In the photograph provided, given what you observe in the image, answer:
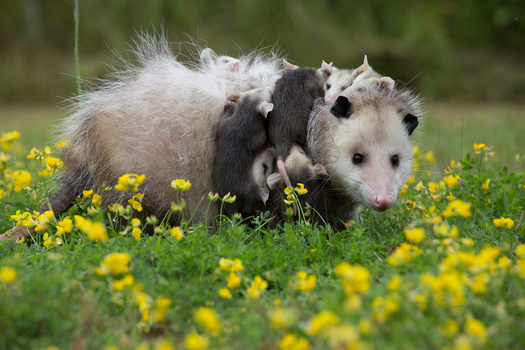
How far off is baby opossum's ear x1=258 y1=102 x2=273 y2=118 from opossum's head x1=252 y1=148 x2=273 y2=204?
0.63ft

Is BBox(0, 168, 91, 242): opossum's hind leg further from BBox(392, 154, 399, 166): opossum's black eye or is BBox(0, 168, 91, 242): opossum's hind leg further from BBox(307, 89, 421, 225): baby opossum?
BBox(392, 154, 399, 166): opossum's black eye

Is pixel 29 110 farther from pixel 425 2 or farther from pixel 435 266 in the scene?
pixel 435 266

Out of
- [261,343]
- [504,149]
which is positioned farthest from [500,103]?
[261,343]

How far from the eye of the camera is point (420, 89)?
10.4m

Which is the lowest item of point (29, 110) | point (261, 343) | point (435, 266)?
point (29, 110)

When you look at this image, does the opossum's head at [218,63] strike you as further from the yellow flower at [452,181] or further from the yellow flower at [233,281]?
the yellow flower at [233,281]

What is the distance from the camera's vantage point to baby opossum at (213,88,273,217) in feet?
9.10

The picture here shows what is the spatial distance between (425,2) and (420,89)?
6.47ft

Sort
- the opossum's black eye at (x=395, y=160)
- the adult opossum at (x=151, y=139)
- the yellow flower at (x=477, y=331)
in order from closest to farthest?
the yellow flower at (x=477, y=331) < the opossum's black eye at (x=395, y=160) < the adult opossum at (x=151, y=139)

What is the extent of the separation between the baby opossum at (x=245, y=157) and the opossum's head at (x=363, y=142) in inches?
10.1

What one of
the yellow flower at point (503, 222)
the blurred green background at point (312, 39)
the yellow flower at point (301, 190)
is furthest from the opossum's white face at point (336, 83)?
the blurred green background at point (312, 39)

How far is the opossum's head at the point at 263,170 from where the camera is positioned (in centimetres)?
278

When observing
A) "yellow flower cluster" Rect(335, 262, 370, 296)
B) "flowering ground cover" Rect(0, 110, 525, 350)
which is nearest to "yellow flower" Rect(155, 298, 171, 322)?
"flowering ground cover" Rect(0, 110, 525, 350)

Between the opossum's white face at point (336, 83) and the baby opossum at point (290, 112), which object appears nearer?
the baby opossum at point (290, 112)
